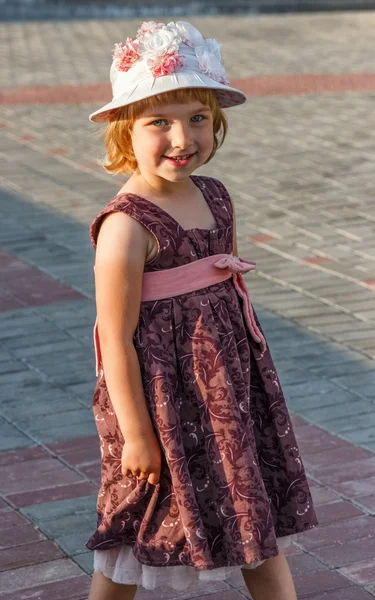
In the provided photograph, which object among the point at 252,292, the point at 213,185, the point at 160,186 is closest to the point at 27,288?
the point at 252,292

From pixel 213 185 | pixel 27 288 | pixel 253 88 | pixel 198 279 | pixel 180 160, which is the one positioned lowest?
pixel 253 88

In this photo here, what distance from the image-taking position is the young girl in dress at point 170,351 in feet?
8.63

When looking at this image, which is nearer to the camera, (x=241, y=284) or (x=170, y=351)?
(x=170, y=351)

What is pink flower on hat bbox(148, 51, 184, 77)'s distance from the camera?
264cm

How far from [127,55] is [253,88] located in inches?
373

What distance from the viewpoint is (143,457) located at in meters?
2.62

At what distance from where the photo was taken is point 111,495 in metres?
2.78

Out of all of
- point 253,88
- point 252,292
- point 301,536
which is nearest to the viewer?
point 301,536

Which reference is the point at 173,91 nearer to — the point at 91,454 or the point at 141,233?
the point at 141,233

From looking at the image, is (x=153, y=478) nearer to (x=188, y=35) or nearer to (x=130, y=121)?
(x=130, y=121)

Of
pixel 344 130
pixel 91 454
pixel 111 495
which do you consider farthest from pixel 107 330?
pixel 344 130

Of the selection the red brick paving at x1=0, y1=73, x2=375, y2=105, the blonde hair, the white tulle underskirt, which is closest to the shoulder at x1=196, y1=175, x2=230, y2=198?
the blonde hair

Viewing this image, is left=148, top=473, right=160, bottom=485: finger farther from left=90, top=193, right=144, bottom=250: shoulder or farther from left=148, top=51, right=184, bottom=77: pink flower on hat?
left=148, top=51, right=184, bottom=77: pink flower on hat

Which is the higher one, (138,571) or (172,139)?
(172,139)
